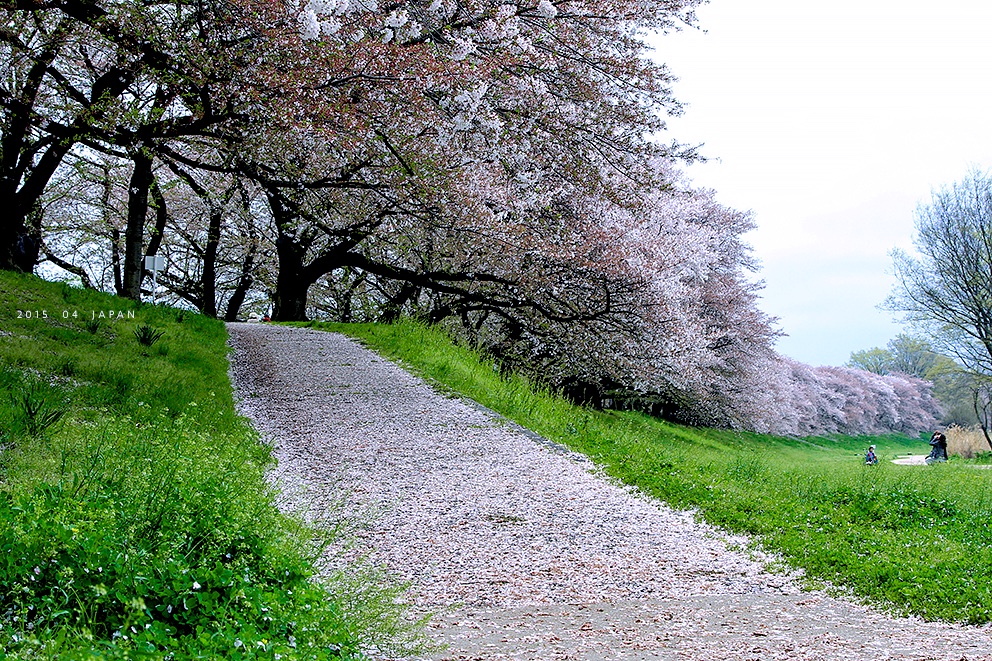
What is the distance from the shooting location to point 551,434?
9109mm

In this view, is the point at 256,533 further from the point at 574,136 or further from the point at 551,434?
the point at 574,136

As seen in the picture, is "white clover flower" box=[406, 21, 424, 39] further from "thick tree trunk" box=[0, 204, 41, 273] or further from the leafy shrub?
"thick tree trunk" box=[0, 204, 41, 273]

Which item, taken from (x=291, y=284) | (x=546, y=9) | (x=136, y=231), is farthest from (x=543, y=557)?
(x=291, y=284)

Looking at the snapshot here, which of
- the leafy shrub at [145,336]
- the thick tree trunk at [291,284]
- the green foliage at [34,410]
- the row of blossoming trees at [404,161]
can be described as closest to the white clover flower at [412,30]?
the row of blossoming trees at [404,161]

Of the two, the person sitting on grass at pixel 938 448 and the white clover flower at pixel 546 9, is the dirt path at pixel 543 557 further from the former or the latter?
the person sitting on grass at pixel 938 448

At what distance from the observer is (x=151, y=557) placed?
341cm

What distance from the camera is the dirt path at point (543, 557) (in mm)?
4074

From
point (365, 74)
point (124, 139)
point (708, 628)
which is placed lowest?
point (708, 628)

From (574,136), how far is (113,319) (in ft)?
22.2

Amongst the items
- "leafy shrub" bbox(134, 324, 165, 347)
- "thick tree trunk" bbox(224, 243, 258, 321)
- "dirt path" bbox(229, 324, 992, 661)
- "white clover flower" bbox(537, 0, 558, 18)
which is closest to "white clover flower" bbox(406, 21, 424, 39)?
"white clover flower" bbox(537, 0, 558, 18)

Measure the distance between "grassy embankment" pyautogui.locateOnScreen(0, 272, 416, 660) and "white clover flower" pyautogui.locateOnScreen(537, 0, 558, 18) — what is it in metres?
6.64

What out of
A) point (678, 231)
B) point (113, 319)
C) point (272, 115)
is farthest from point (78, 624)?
point (678, 231)

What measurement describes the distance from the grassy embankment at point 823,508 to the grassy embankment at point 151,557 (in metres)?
3.32

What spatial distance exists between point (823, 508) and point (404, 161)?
6.36m
